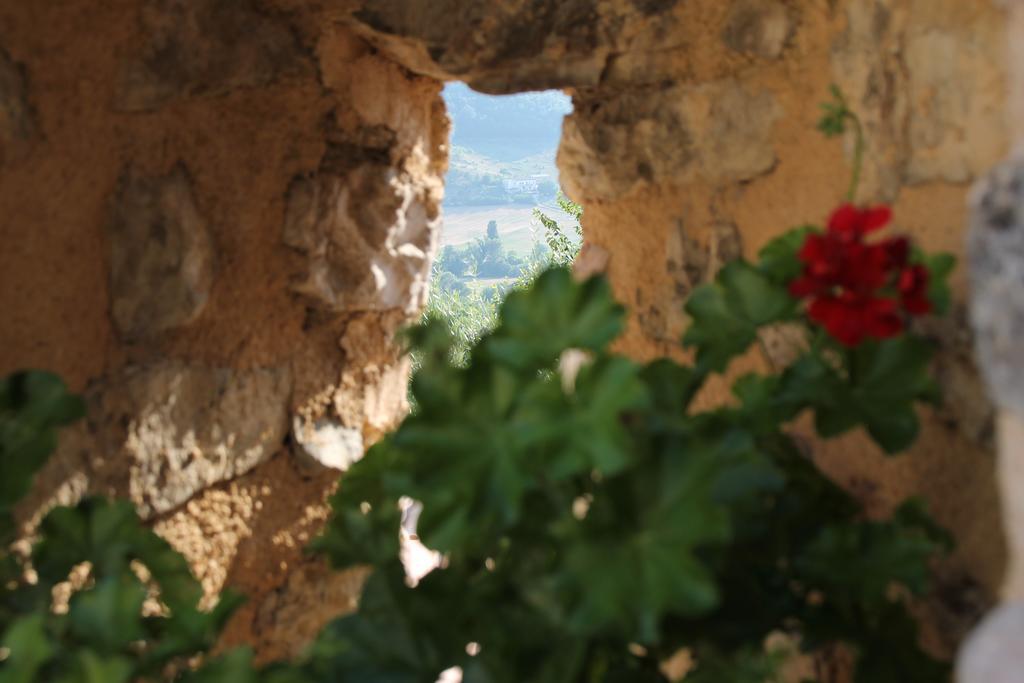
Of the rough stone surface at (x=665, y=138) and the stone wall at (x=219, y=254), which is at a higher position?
the rough stone surface at (x=665, y=138)

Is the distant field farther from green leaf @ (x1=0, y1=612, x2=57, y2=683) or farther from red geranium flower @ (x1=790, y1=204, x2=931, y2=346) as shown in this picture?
green leaf @ (x1=0, y1=612, x2=57, y2=683)

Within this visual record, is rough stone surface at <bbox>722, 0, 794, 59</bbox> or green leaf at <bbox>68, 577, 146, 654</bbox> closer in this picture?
green leaf at <bbox>68, 577, 146, 654</bbox>

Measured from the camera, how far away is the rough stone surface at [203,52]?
1.64m

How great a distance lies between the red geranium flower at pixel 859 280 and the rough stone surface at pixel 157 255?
3.79 ft

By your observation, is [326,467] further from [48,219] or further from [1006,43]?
[1006,43]

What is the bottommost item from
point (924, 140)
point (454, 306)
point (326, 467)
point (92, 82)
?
point (454, 306)

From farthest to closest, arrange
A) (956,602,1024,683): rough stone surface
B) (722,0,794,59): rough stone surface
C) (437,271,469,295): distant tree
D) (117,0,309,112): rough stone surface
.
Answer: (437,271,469,295): distant tree
(117,0,309,112): rough stone surface
(722,0,794,59): rough stone surface
(956,602,1024,683): rough stone surface

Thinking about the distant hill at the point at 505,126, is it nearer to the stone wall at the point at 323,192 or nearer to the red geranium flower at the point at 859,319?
the stone wall at the point at 323,192

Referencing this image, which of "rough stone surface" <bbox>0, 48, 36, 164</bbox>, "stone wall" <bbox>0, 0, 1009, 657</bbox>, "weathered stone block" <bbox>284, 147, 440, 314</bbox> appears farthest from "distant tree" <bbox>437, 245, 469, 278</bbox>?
"rough stone surface" <bbox>0, 48, 36, 164</bbox>

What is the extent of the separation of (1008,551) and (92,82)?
146 cm

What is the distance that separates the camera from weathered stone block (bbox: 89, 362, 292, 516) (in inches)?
65.4

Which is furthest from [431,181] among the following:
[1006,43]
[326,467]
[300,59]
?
[1006,43]

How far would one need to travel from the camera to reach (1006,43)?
0.95 m

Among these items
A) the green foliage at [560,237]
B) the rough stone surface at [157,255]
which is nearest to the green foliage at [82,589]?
the rough stone surface at [157,255]
